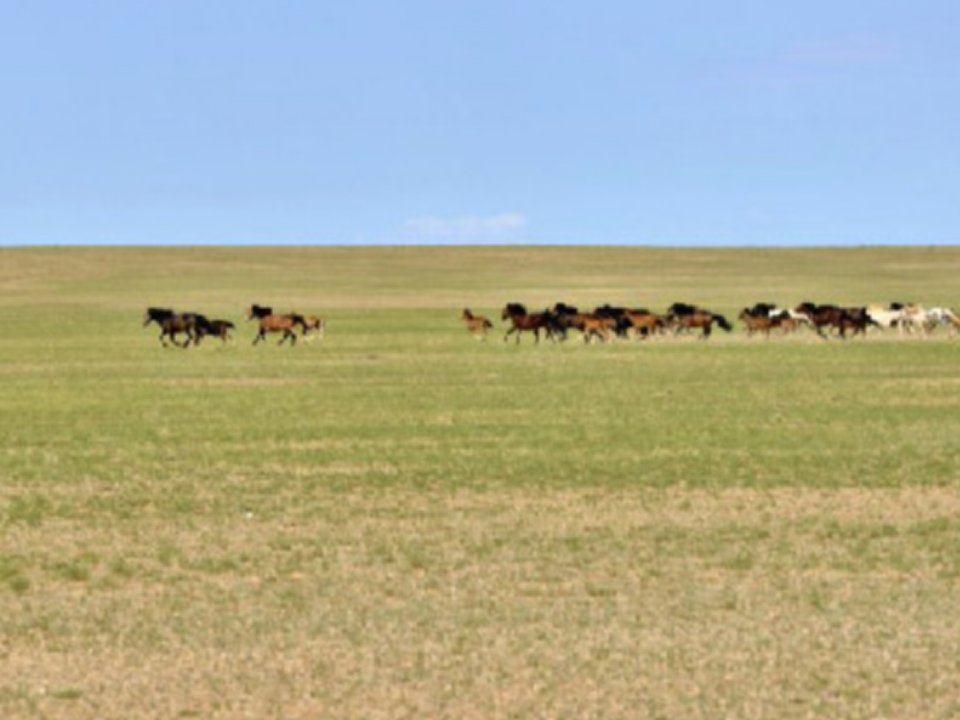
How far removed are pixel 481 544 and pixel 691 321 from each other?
1749 inches

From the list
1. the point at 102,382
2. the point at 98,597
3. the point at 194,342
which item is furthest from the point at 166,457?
the point at 194,342

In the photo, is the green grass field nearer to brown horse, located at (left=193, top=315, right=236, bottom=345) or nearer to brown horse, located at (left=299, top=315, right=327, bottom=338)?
brown horse, located at (left=193, top=315, right=236, bottom=345)

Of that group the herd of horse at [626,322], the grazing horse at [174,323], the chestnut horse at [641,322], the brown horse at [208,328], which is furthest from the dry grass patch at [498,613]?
the chestnut horse at [641,322]

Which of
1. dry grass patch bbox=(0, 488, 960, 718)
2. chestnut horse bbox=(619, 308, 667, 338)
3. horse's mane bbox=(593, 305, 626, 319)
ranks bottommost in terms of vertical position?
dry grass patch bbox=(0, 488, 960, 718)

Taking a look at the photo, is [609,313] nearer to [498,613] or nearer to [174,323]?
[174,323]

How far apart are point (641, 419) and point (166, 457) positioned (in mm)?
7607

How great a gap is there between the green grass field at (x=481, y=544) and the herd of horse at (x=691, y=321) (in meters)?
17.5

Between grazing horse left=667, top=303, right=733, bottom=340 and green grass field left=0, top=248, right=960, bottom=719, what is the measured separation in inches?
731

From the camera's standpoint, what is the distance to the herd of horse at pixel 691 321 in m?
56.6

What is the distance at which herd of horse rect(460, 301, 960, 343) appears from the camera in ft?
186

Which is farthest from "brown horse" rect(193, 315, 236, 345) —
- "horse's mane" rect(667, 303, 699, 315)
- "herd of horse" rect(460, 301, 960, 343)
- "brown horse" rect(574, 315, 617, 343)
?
"horse's mane" rect(667, 303, 699, 315)

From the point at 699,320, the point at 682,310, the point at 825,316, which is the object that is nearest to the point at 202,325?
the point at 699,320

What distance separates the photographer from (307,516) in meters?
16.4

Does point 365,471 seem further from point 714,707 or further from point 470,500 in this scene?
point 714,707
